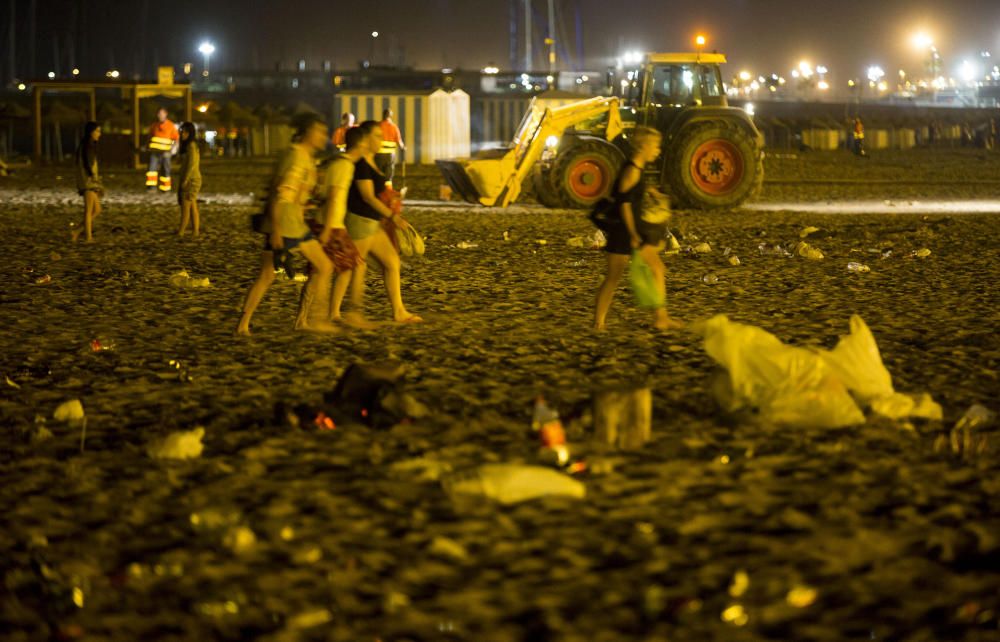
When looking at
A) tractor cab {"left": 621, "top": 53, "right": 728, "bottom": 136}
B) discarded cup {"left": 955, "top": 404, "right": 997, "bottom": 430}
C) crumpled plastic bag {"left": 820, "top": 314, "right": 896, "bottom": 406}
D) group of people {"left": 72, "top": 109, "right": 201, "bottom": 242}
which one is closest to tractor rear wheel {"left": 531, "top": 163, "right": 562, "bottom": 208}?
tractor cab {"left": 621, "top": 53, "right": 728, "bottom": 136}

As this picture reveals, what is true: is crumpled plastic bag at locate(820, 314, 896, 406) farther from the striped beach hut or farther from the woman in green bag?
the striped beach hut

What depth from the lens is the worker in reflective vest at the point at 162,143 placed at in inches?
913

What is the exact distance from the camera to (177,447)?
6.80 m

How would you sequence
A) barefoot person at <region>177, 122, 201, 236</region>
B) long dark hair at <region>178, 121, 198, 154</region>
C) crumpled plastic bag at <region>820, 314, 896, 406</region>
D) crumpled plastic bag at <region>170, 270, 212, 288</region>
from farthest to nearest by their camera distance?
1. barefoot person at <region>177, 122, 201, 236</region>
2. long dark hair at <region>178, 121, 198, 154</region>
3. crumpled plastic bag at <region>170, 270, 212, 288</region>
4. crumpled plastic bag at <region>820, 314, 896, 406</region>

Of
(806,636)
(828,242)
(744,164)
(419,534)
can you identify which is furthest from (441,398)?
(744,164)

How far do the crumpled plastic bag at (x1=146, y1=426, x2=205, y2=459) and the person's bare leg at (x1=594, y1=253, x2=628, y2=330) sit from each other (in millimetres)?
4497

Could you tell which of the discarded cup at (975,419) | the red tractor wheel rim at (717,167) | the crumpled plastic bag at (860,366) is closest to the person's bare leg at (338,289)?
the crumpled plastic bag at (860,366)

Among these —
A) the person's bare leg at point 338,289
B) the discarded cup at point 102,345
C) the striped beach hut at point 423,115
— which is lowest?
the discarded cup at point 102,345

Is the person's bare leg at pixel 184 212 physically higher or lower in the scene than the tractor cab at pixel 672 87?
lower

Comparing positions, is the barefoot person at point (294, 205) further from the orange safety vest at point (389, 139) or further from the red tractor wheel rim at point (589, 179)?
the orange safety vest at point (389, 139)

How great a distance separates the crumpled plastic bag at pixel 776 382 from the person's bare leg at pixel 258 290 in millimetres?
3871

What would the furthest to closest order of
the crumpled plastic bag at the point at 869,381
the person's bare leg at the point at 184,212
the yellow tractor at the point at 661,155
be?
1. the yellow tractor at the point at 661,155
2. the person's bare leg at the point at 184,212
3. the crumpled plastic bag at the point at 869,381

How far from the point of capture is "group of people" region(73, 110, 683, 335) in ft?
33.0

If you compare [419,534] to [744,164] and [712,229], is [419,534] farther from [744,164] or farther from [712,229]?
[744,164]
